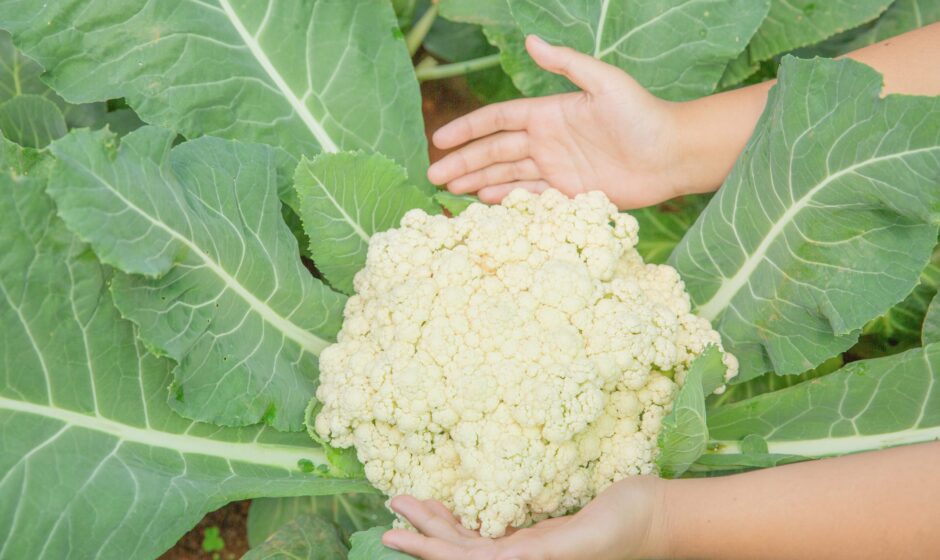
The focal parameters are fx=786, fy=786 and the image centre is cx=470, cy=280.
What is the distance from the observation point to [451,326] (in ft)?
5.13

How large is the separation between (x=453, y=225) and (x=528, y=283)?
21 centimetres

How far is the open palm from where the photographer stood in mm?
1735

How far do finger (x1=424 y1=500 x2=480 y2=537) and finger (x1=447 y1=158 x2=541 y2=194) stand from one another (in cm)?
78

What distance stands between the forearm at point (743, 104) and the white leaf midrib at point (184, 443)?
1082 mm

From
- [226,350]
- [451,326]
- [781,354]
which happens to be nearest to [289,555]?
[226,350]

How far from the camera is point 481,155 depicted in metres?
1.94

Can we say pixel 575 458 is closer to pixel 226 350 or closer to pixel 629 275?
pixel 629 275

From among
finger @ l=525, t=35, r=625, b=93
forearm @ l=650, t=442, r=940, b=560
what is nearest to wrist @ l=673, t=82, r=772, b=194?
finger @ l=525, t=35, r=625, b=93

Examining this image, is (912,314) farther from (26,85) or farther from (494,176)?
(26,85)

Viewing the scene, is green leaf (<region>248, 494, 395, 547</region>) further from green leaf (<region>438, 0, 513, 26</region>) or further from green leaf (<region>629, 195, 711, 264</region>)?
green leaf (<region>438, 0, 513, 26</region>)

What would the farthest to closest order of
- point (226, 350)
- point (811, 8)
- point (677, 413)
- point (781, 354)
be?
point (811, 8)
point (781, 354)
point (226, 350)
point (677, 413)

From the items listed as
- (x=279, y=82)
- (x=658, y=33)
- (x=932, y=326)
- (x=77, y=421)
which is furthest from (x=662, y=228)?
(x=77, y=421)

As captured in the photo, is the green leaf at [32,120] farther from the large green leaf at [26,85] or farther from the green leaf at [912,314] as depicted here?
the green leaf at [912,314]

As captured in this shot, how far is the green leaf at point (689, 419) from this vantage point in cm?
138
